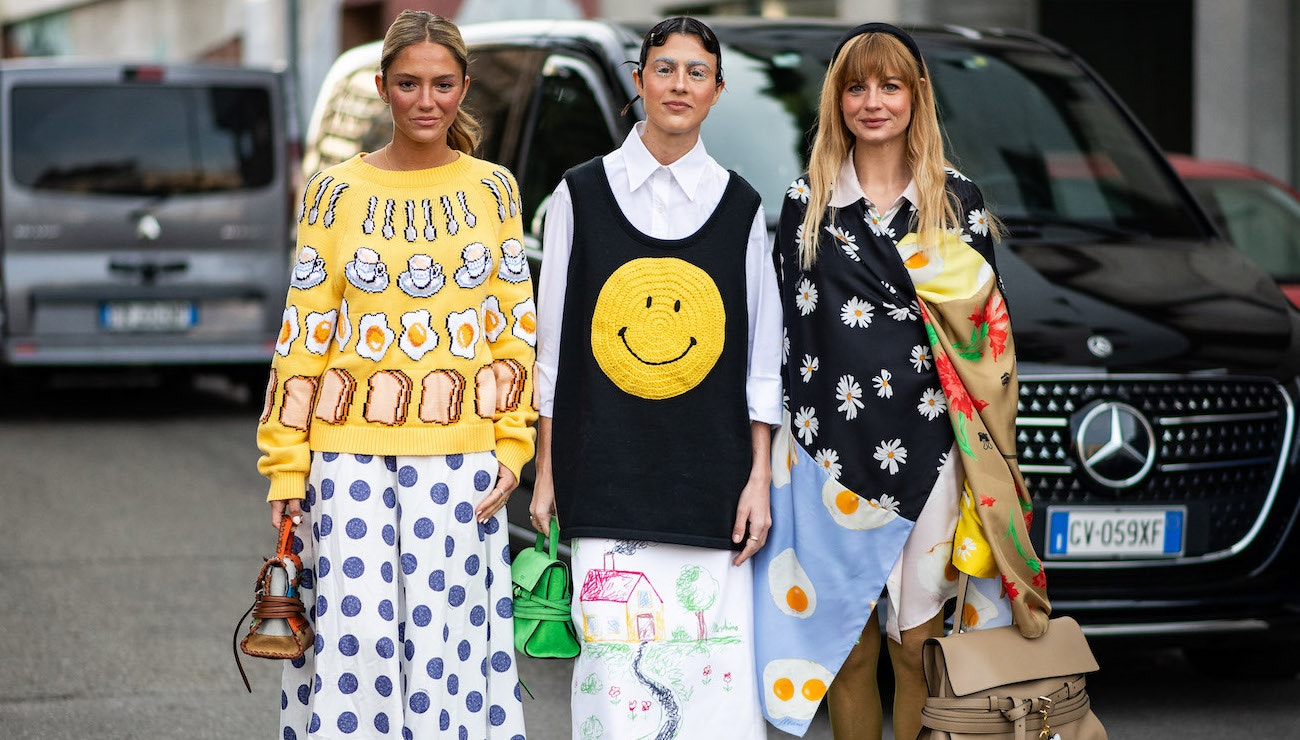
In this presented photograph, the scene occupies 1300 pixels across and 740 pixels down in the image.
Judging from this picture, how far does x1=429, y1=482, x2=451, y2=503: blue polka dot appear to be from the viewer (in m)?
3.33

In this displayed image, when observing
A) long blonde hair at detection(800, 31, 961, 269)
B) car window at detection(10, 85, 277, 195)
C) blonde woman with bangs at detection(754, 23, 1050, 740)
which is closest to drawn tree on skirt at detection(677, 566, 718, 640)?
blonde woman with bangs at detection(754, 23, 1050, 740)

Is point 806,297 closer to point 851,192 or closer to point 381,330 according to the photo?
point 851,192

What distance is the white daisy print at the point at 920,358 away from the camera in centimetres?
355

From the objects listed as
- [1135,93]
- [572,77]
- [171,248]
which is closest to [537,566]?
[572,77]

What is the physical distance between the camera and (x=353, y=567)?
331 centimetres

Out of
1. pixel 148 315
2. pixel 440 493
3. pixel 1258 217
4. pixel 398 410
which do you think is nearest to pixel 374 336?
pixel 398 410

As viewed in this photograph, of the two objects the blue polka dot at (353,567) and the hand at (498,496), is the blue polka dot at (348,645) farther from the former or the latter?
the hand at (498,496)

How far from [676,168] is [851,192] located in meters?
0.42

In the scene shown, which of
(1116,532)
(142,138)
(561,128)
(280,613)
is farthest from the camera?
(142,138)

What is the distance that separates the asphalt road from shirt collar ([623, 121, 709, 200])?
1849 mm

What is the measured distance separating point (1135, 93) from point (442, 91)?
11.9m

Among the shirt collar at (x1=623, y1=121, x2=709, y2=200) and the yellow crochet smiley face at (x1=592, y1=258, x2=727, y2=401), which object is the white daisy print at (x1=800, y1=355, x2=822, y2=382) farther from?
the shirt collar at (x1=623, y1=121, x2=709, y2=200)

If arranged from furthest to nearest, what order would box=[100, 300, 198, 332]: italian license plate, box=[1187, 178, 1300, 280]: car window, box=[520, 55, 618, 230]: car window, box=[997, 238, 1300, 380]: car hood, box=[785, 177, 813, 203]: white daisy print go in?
box=[100, 300, 198, 332]: italian license plate, box=[1187, 178, 1300, 280]: car window, box=[520, 55, 618, 230]: car window, box=[997, 238, 1300, 380]: car hood, box=[785, 177, 813, 203]: white daisy print

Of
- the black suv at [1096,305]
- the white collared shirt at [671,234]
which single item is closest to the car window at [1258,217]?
the black suv at [1096,305]
